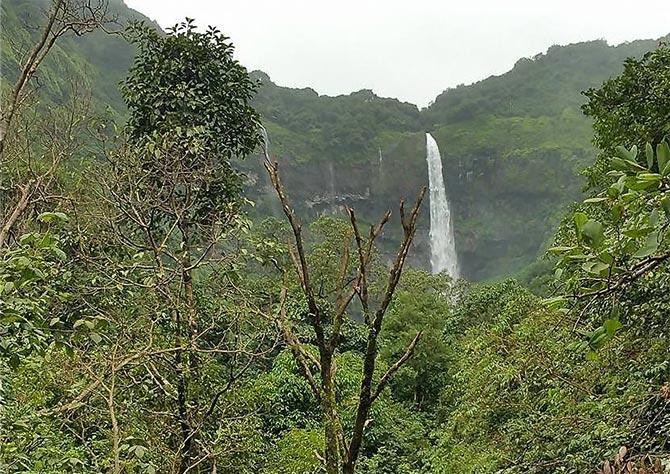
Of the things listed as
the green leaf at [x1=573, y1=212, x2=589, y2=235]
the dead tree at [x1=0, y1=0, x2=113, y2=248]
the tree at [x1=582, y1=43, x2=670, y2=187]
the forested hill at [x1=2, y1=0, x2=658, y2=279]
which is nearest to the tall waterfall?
the forested hill at [x1=2, y1=0, x2=658, y2=279]

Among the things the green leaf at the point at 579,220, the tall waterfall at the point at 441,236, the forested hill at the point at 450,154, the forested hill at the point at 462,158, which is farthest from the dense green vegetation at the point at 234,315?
the forested hill at the point at 462,158

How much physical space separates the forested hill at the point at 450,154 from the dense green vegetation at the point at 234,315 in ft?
98.8

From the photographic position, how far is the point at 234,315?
15.0ft

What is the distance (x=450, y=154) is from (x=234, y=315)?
1635 inches

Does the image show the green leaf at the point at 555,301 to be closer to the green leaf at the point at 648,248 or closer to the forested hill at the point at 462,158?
the green leaf at the point at 648,248

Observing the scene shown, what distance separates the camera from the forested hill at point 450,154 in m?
40.3

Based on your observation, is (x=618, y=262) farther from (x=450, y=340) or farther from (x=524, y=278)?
(x=524, y=278)

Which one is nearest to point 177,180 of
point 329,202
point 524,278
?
point 524,278

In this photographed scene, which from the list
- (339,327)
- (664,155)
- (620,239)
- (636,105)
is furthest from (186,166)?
(636,105)

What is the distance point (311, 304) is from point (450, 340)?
1324 centimetres

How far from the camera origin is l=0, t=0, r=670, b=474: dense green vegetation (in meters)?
→ 1.32

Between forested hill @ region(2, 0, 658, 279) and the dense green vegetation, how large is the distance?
30.1m

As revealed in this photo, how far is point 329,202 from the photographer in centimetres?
4409

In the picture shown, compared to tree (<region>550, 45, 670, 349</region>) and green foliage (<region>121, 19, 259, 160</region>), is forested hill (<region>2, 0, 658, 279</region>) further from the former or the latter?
tree (<region>550, 45, 670, 349</region>)
